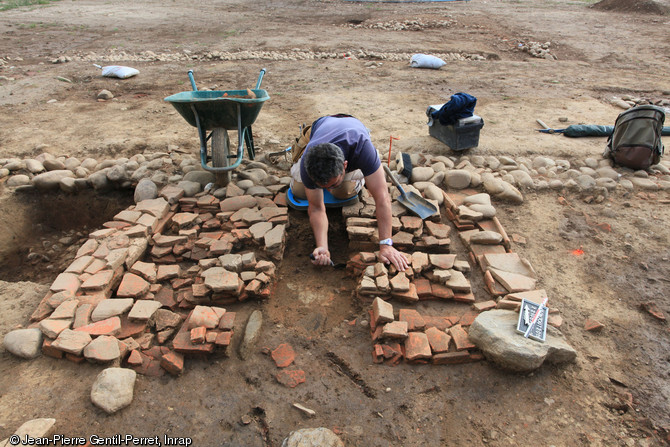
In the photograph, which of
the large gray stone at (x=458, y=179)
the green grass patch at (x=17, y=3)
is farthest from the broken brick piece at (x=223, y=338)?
the green grass patch at (x=17, y=3)

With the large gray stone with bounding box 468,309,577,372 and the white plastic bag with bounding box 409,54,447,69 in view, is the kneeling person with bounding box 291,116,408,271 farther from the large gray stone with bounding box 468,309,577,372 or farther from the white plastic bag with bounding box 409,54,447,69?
the white plastic bag with bounding box 409,54,447,69

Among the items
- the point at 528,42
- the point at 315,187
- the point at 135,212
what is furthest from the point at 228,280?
the point at 528,42

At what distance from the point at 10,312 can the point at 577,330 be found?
408 cm

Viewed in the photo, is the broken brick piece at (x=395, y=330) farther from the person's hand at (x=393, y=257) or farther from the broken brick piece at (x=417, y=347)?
the person's hand at (x=393, y=257)

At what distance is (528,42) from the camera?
11547 millimetres

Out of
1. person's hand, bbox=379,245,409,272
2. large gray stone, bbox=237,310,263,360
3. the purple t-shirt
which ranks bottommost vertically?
large gray stone, bbox=237,310,263,360

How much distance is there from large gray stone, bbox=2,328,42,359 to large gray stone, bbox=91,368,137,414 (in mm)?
519

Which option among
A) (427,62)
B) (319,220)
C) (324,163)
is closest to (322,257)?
(319,220)

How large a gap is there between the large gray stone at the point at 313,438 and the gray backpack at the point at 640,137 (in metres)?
4.83

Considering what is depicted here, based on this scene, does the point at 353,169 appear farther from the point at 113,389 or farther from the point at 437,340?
the point at 113,389

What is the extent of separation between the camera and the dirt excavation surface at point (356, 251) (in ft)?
7.60

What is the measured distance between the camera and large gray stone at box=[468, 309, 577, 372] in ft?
8.05

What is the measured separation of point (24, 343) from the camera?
2.53m

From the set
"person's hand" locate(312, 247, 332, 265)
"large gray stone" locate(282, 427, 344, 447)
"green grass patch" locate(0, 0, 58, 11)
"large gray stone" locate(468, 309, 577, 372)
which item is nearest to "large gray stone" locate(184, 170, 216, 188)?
"person's hand" locate(312, 247, 332, 265)
